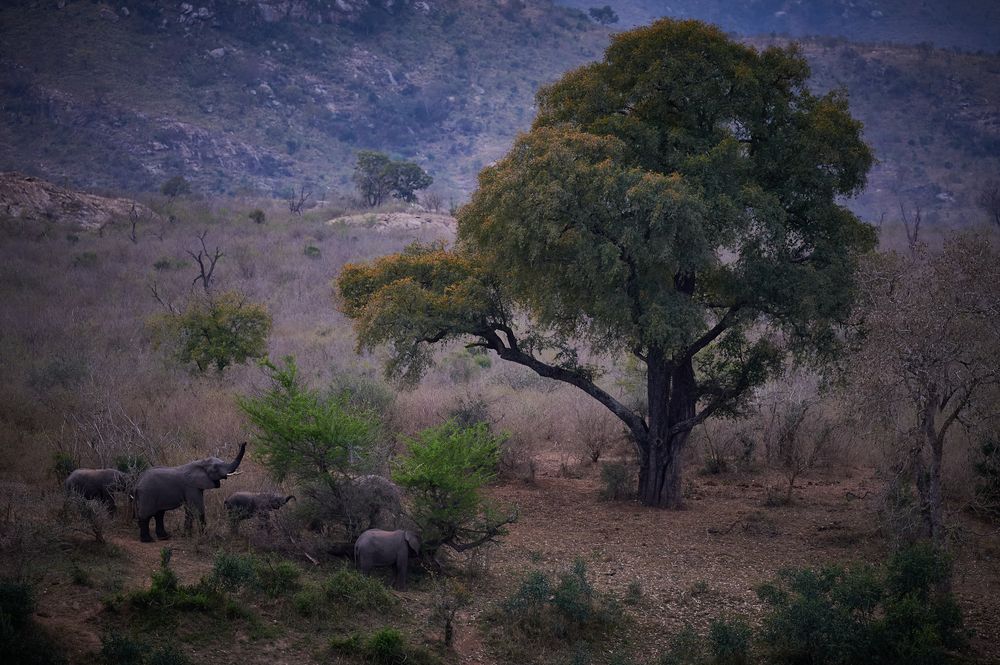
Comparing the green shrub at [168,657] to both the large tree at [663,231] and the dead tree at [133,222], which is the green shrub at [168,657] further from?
the dead tree at [133,222]

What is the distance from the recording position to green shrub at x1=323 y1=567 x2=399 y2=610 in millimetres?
7676

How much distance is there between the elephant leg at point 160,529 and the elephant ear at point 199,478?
1.47 feet

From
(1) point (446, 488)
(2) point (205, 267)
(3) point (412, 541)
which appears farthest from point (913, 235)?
(3) point (412, 541)

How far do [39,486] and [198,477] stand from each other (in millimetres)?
2948

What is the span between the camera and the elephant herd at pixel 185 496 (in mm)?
8500

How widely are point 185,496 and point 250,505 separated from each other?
72 cm

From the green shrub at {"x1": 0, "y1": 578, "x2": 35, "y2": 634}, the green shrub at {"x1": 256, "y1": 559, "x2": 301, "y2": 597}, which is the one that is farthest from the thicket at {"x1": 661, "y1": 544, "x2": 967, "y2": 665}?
the green shrub at {"x1": 0, "y1": 578, "x2": 35, "y2": 634}

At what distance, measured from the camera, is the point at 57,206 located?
3809 centimetres

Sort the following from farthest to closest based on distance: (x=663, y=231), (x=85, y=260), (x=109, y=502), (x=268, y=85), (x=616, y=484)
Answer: (x=268, y=85)
(x=85, y=260)
(x=616, y=484)
(x=663, y=231)
(x=109, y=502)

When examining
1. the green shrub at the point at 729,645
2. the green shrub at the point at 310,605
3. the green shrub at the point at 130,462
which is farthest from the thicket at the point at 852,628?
the green shrub at the point at 130,462

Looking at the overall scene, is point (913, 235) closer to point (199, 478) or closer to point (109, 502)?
point (199, 478)

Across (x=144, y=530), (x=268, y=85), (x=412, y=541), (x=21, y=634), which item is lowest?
(x=21, y=634)

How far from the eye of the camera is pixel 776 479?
49.4ft

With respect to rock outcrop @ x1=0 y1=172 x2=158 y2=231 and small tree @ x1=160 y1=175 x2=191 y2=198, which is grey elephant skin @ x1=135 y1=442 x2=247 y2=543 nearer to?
rock outcrop @ x1=0 y1=172 x2=158 y2=231
